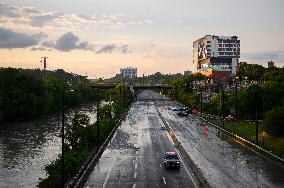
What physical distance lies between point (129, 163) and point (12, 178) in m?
12.0

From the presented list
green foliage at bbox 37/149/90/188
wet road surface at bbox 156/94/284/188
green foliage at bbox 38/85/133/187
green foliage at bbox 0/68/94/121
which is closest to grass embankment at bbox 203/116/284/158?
wet road surface at bbox 156/94/284/188

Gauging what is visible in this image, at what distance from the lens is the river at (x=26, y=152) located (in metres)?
44.4

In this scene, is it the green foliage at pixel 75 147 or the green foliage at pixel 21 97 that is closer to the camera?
the green foliage at pixel 75 147

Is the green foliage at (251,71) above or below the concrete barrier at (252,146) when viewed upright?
above

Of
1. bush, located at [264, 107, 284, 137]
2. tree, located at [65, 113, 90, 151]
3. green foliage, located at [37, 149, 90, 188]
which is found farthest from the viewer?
bush, located at [264, 107, 284, 137]

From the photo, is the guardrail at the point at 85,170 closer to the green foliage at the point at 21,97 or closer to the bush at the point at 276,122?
the bush at the point at 276,122

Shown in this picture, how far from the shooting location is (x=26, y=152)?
194 ft

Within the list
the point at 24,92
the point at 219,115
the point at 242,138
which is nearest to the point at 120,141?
the point at 242,138

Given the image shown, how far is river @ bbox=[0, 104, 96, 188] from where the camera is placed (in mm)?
44375

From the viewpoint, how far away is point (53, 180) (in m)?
33.4

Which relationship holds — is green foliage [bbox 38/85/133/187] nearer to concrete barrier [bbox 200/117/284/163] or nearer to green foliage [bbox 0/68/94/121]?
concrete barrier [bbox 200/117/284/163]

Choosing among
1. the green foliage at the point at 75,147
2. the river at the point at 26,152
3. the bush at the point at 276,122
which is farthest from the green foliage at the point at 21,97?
the bush at the point at 276,122

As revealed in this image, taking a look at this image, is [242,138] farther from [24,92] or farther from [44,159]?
[24,92]

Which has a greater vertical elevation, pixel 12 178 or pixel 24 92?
pixel 24 92
